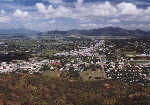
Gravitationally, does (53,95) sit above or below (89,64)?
above

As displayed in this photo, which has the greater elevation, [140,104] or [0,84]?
[0,84]

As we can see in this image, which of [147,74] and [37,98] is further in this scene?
[147,74]

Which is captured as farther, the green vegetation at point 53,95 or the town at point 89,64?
Answer: the town at point 89,64

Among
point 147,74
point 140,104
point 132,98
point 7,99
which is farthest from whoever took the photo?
point 147,74

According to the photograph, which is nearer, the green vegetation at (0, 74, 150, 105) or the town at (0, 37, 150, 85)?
the green vegetation at (0, 74, 150, 105)

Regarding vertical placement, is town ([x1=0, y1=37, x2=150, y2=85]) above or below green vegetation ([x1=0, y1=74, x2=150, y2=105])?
below

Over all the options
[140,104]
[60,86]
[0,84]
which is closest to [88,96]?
[60,86]

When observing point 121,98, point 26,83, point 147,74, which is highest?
point 26,83

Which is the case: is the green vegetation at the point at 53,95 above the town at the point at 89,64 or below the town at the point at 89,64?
above

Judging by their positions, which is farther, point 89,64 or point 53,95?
point 89,64

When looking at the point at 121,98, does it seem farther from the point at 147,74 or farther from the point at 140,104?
the point at 147,74

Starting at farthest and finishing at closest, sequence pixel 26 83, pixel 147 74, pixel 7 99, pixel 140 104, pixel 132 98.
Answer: pixel 147 74, pixel 26 83, pixel 132 98, pixel 140 104, pixel 7 99
